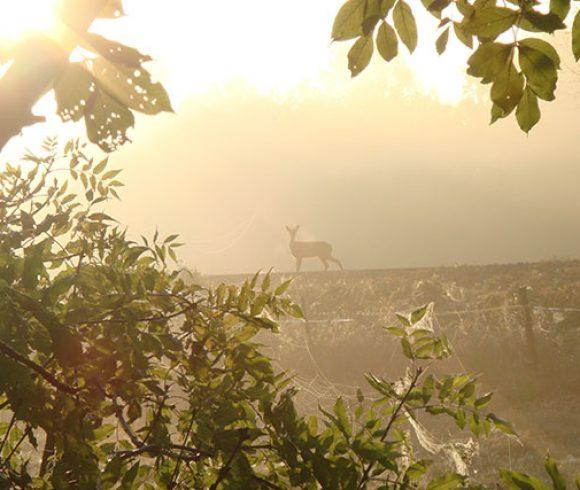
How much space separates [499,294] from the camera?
15.3 metres

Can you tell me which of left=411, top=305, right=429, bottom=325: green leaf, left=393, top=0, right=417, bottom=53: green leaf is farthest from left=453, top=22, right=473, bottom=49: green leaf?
left=411, top=305, right=429, bottom=325: green leaf

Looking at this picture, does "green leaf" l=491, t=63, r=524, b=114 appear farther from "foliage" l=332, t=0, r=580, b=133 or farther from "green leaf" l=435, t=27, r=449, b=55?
"green leaf" l=435, t=27, r=449, b=55

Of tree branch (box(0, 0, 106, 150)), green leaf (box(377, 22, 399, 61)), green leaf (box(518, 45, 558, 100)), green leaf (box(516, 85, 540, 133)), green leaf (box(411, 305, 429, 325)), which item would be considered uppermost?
green leaf (box(377, 22, 399, 61))

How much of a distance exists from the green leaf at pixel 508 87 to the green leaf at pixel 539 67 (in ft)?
0.08

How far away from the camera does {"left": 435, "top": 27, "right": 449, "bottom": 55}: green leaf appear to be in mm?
1898

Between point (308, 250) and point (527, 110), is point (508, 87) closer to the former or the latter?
point (527, 110)

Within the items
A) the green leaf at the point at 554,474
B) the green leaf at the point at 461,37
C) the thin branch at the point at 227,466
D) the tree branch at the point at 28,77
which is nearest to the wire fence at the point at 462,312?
the green leaf at the point at 461,37

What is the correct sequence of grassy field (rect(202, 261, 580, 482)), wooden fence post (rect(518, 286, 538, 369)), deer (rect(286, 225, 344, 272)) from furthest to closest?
1. deer (rect(286, 225, 344, 272))
2. wooden fence post (rect(518, 286, 538, 369))
3. grassy field (rect(202, 261, 580, 482))

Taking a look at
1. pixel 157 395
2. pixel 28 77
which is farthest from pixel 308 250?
pixel 28 77

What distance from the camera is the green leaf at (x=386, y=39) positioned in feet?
5.81

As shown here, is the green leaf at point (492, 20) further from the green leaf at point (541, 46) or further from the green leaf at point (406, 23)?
the green leaf at point (406, 23)

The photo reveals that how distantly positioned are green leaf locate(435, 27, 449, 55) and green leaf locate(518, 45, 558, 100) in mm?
543

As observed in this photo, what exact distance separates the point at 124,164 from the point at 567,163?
33.5 metres

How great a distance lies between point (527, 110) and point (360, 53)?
0.46 metres
